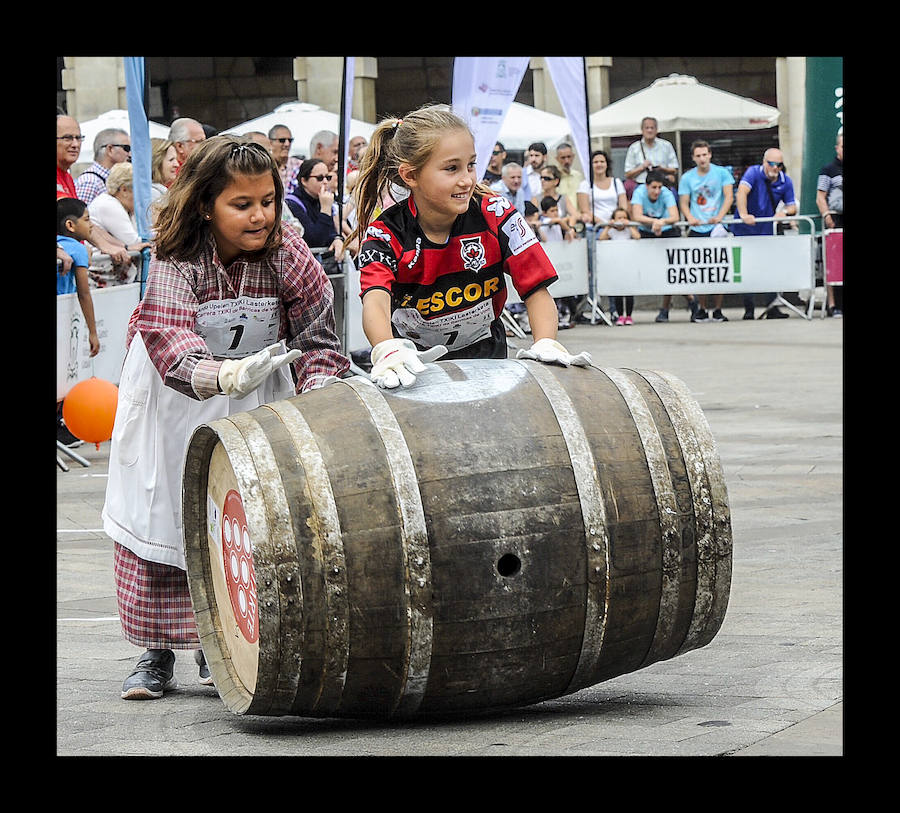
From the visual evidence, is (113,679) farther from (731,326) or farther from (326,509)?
(731,326)

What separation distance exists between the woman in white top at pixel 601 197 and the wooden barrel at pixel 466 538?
49.1 feet

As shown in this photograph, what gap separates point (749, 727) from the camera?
164 inches

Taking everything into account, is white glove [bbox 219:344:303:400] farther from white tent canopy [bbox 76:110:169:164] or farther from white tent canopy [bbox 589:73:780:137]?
white tent canopy [bbox 589:73:780:137]

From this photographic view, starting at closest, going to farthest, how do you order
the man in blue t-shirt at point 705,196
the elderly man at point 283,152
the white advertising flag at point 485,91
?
the elderly man at point 283,152, the white advertising flag at point 485,91, the man in blue t-shirt at point 705,196

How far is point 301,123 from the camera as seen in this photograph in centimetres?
2319

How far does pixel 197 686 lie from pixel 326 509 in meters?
1.31

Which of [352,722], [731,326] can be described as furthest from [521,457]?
[731,326]

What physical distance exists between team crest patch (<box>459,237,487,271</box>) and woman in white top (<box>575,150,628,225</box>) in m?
14.2

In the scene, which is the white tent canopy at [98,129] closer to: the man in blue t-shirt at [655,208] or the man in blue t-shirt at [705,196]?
the man in blue t-shirt at [655,208]

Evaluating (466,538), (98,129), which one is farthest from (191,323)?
(98,129)

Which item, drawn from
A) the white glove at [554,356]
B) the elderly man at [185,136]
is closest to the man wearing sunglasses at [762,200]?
the elderly man at [185,136]

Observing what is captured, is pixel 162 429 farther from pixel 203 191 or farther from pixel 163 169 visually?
pixel 163 169

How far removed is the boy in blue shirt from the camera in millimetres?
9875

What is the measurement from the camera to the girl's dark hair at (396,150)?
478 cm
